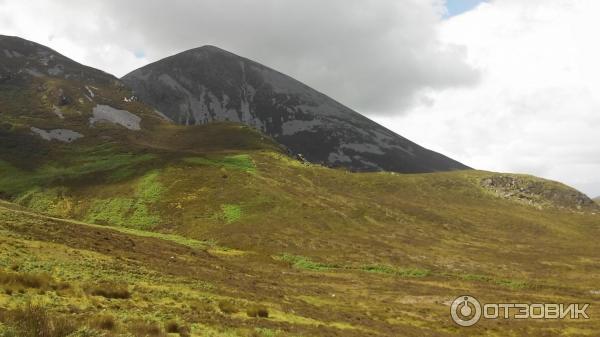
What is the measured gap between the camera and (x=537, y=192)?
→ 131250mm

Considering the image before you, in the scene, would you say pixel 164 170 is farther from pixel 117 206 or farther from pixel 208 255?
pixel 208 255

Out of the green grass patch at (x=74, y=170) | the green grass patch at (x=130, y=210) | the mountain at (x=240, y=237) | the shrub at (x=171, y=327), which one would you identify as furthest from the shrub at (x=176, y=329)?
the green grass patch at (x=74, y=170)

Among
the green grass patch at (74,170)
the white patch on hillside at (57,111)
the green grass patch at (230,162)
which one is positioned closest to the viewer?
the green grass patch at (74,170)

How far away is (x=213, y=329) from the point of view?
76.2 ft

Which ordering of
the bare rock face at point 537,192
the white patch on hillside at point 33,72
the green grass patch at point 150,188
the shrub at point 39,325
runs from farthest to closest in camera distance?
the white patch on hillside at point 33,72 < the bare rock face at point 537,192 < the green grass patch at point 150,188 < the shrub at point 39,325

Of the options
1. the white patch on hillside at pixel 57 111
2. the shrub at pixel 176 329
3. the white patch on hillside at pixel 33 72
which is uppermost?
the white patch on hillside at pixel 33 72

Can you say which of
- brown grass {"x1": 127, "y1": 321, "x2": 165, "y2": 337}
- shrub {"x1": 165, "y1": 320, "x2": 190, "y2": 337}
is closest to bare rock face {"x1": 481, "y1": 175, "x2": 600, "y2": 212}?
shrub {"x1": 165, "y1": 320, "x2": 190, "y2": 337}

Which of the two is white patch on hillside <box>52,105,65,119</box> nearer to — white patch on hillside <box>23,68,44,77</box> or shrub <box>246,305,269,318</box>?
white patch on hillside <box>23,68,44,77</box>

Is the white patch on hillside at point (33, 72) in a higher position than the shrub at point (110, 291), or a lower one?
higher

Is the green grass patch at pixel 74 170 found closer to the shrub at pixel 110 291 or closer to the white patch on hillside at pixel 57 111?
the white patch on hillside at pixel 57 111

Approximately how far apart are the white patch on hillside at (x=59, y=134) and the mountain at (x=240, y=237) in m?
0.48

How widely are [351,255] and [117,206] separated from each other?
40.7 m

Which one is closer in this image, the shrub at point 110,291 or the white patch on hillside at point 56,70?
the shrub at point 110,291

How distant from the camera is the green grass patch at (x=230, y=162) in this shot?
97.6 metres
